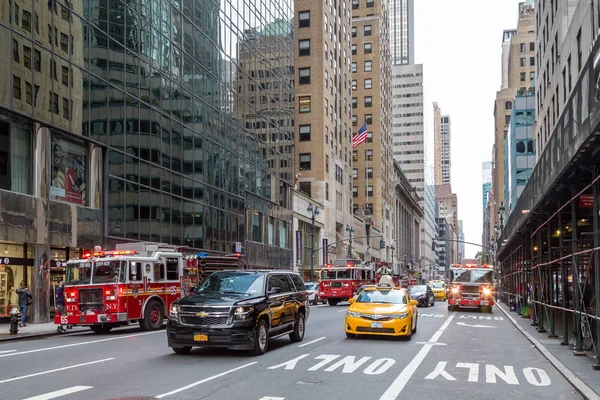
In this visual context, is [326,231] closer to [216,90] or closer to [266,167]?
[266,167]

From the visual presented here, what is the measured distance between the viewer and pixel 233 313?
46.7 feet

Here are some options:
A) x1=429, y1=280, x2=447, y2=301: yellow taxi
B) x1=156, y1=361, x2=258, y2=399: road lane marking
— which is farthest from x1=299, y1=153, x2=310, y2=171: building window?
x1=156, y1=361, x2=258, y2=399: road lane marking

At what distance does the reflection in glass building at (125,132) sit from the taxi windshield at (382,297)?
14.4m

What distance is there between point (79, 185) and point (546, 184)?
2143 centimetres

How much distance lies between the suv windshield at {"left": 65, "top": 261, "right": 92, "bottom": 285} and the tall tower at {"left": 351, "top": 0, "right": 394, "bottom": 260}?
90.1 metres

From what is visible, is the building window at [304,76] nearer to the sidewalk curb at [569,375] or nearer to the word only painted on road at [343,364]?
the sidewalk curb at [569,375]

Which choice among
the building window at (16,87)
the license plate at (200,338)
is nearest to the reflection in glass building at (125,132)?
the building window at (16,87)

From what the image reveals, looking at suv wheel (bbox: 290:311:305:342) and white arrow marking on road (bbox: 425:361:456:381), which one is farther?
suv wheel (bbox: 290:311:305:342)

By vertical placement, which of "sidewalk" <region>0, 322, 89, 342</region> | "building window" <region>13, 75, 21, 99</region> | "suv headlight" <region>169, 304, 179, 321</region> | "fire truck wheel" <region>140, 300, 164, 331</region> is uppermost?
"building window" <region>13, 75, 21, 99</region>

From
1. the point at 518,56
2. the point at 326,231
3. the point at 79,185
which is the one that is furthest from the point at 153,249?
the point at 518,56

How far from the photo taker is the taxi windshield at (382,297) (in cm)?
1986

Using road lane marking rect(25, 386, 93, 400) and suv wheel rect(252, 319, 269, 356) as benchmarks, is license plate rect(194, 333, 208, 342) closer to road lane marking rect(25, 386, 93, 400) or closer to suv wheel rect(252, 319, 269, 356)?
suv wheel rect(252, 319, 269, 356)

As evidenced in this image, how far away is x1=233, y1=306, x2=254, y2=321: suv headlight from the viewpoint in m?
14.2

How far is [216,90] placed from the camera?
47156 millimetres
